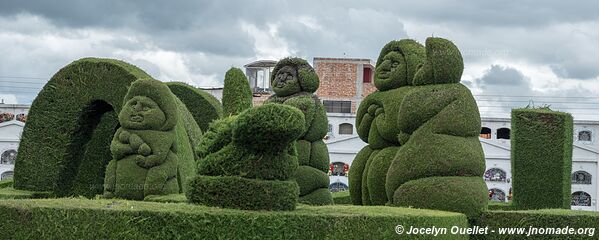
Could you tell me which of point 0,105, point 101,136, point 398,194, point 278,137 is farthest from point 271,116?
point 0,105

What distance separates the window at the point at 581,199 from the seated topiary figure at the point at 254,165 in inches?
1436

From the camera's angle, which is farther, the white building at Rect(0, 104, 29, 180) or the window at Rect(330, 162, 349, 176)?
the white building at Rect(0, 104, 29, 180)

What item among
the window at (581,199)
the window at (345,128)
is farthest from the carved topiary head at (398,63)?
the window at (345,128)

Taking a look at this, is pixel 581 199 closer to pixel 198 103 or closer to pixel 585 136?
pixel 585 136

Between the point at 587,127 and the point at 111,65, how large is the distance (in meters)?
37.6

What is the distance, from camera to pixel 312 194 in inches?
658

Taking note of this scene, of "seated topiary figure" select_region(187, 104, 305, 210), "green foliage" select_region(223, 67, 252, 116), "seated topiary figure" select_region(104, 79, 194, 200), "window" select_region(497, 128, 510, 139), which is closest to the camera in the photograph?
"seated topiary figure" select_region(187, 104, 305, 210)

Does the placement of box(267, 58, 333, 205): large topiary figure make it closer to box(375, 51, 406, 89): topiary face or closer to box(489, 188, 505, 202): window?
box(375, 51, 406, 89): topiary face

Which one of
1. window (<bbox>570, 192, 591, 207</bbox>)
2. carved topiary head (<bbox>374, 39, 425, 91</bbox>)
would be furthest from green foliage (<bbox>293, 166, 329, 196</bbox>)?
window (<bbox>570, 192, 591, 207</bbox>)

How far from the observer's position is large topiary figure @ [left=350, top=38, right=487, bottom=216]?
43.3 ft

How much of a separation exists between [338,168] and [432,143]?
30224 millimetres

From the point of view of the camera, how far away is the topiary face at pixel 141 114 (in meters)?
15.7

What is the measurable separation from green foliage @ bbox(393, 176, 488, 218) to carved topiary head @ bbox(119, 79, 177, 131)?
17.9 feet

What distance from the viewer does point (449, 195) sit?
13.0 meters
